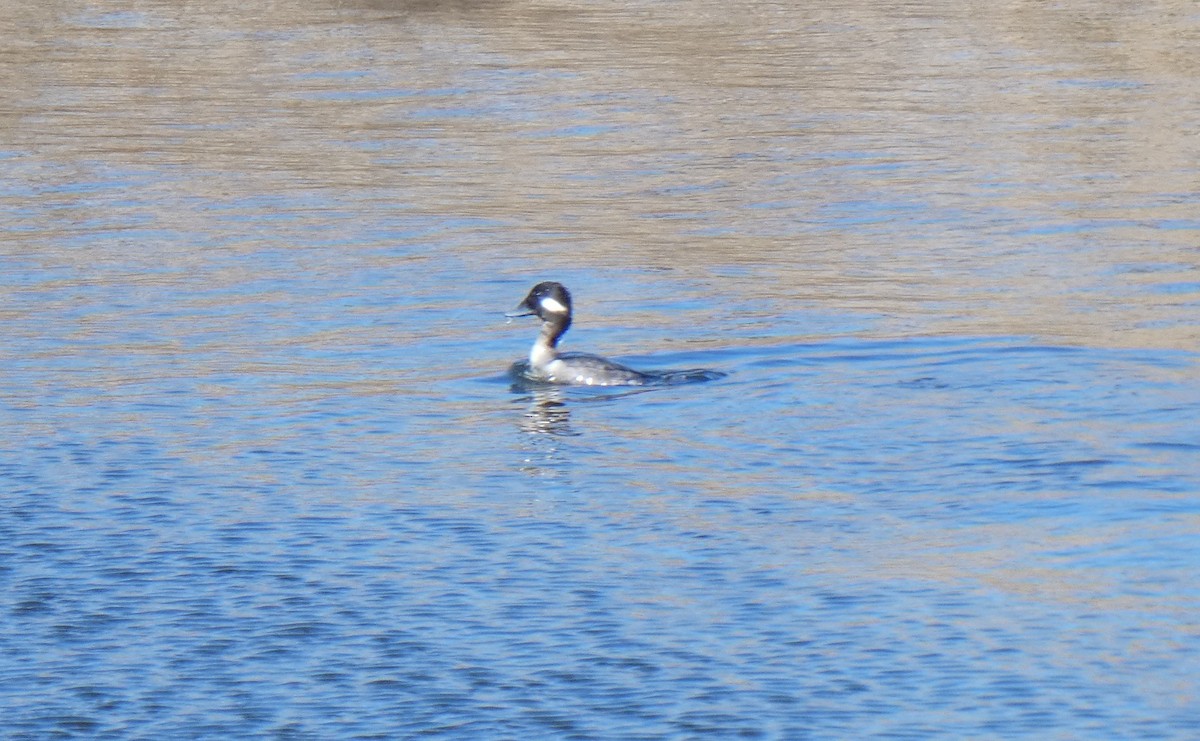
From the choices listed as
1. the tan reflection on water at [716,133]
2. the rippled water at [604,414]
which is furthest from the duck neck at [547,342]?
the tan reflection on water at [716,133]

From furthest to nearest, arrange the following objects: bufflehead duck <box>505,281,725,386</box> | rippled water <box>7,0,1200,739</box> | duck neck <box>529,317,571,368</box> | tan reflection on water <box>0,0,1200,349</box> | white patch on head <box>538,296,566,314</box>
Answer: tan reflection on water <box>0,0,1200,349</box>
white patch on head <box>538,296,566,314</box>
duck neck <box>529,317,571,368</box>
bufflehead duck <box>505,281,725,386</box>
rippled water <box>7,0,1200,739</box>

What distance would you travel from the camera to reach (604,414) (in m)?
14.6

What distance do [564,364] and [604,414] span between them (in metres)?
Result: 0.93

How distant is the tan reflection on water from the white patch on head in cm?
248

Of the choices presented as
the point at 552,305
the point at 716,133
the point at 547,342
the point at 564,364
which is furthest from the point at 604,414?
the point at 716,133

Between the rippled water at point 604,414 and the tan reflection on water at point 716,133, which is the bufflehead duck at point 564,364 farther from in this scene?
the tan reflection on water at point 716,133

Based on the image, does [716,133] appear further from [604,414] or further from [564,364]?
[604,414]

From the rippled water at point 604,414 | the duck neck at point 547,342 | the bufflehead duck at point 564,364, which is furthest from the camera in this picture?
the duck neck at point 547,342

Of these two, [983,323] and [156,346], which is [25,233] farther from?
[983,323]

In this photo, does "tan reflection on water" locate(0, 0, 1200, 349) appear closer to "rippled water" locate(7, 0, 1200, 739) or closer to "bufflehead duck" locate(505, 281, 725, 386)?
"rippled water" locate(7, 0, 1200, 739)

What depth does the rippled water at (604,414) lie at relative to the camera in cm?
967

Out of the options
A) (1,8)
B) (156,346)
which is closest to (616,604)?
(156,346)

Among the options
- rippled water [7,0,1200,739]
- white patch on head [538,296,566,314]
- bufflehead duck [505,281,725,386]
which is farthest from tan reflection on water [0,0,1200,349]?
white patch on head [538,296,566,314]

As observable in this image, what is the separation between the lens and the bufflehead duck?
15266mm
